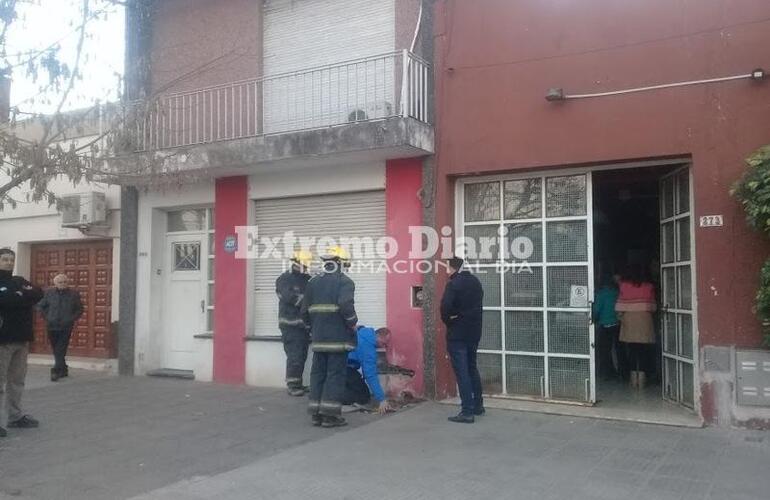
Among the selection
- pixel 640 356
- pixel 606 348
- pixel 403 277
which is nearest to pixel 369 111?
pixel 403 277

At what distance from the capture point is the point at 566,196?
826cm

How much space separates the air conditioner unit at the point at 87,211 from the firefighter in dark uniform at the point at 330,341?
5.75 m

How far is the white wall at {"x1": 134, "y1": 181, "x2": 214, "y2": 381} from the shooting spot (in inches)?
431

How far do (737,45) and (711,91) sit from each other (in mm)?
527

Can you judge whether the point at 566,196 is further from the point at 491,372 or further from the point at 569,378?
the point at 491,372

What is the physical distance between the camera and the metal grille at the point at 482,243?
866cm

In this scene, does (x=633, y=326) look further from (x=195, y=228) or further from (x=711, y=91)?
(x=195, y=228)

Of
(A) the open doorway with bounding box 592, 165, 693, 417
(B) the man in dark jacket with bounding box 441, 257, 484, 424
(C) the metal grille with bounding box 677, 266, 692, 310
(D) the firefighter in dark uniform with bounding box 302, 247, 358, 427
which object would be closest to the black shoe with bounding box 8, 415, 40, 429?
(D) the firefighter in dark uniform with bounding box 302, 247, 358, 427

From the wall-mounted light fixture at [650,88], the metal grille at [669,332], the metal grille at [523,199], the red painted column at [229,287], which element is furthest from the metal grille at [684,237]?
the red painted column at [229,287]

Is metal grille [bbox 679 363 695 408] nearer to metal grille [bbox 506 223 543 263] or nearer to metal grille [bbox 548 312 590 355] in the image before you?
metal grille [bbox 548 312 590 355]

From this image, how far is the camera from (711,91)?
7.20 meters

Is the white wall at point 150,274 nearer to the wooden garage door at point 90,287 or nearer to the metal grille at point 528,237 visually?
the wooden garage door at point 90,287

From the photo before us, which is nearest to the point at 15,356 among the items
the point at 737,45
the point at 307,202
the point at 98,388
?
the point at 98,388

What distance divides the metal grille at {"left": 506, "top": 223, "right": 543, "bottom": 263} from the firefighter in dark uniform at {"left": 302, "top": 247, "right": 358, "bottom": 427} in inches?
92.6
